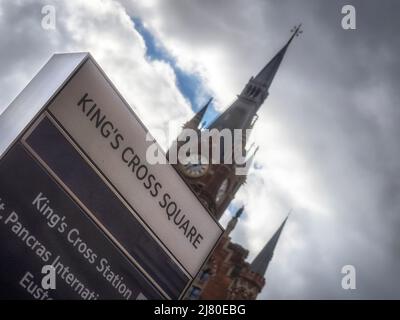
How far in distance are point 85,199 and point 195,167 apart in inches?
1563

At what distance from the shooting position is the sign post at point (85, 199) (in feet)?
11.4

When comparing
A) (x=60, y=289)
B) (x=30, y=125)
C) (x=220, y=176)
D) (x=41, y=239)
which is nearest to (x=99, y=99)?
(x=30, y=125)

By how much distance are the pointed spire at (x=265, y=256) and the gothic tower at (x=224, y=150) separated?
6.02 meters

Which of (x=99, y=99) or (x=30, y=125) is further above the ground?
(x=99, y=99)

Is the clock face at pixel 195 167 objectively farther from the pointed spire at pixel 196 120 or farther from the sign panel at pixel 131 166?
the sign panel at pixel 131 166

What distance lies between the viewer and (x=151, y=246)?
13.6ft

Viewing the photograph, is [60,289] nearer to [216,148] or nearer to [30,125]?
[30,125]

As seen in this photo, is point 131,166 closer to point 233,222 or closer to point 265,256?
point 265,256

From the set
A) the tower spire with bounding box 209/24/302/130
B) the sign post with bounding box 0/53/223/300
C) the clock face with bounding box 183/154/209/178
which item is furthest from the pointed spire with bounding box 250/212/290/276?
the sign post with bounding box 0/53/223/300

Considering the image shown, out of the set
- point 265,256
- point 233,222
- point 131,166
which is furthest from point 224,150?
point 131,166

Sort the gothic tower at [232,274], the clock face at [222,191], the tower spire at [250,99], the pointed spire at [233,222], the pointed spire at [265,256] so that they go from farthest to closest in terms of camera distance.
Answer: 1. the tower spire at [250,99]
2. the clock face at [222,191]
3. the pointed spire at [233,222]
4. the pointed spire at [265,256]
5. the gothic tower at [232,274]

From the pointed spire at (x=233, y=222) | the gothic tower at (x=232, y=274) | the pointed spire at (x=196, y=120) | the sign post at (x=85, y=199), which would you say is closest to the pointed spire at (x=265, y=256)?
the gothic tower at (x=232, y=274)

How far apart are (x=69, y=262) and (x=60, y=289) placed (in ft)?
0.80
